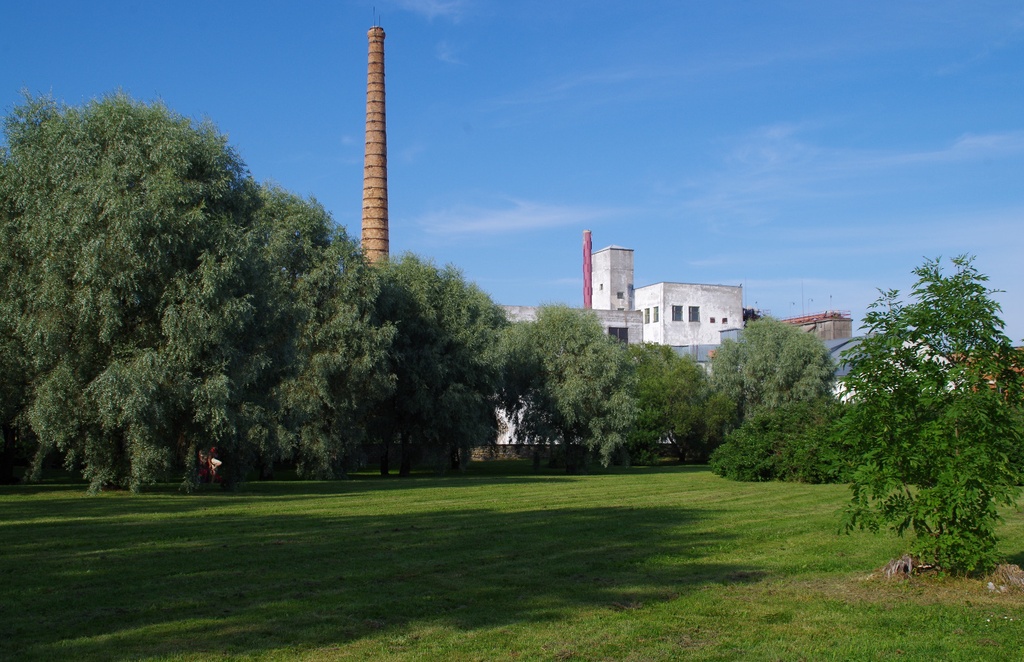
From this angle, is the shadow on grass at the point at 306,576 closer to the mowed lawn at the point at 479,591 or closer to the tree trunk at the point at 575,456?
the mowed lawn at the point at 479,591

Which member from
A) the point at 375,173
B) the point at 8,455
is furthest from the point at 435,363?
the point at 375,173

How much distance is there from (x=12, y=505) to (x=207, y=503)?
4508mm

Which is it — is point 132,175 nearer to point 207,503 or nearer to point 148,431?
point 148,431

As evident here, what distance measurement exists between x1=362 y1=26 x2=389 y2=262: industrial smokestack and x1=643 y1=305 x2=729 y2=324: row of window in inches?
1555

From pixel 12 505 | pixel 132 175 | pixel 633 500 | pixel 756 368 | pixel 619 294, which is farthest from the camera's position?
pixel 619 294

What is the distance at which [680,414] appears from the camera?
6531 centimetres

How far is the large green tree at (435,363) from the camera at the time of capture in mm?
41594

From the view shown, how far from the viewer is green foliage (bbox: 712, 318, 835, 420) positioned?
62.9m

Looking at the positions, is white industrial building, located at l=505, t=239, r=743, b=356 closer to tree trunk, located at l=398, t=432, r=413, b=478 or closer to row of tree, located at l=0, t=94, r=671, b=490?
tree trunk, located at l=398, t=432, r=413, b=478

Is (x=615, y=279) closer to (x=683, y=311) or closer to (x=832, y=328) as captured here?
(x=683, y=311)

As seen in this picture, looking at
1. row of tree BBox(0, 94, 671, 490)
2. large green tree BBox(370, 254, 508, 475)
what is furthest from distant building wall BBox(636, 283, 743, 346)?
row of tree BBox(0, 94, 671, 490)

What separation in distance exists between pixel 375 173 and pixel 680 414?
1093 inches

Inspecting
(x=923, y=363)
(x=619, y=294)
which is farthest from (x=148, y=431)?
(x=619, y=294)

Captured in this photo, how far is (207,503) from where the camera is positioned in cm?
2331
